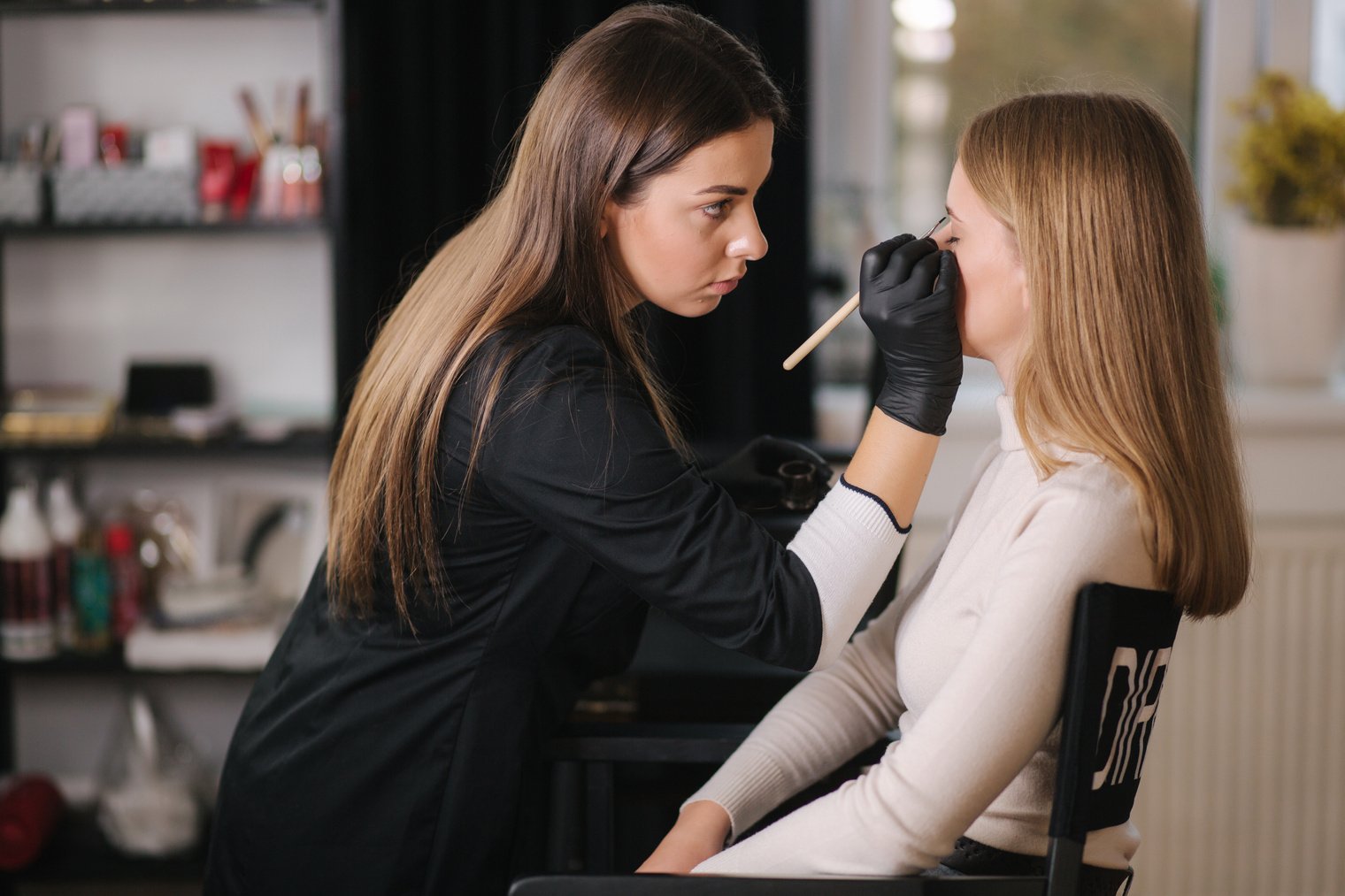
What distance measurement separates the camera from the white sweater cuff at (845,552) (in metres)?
1.06

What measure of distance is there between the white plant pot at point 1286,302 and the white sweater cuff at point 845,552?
1.56m

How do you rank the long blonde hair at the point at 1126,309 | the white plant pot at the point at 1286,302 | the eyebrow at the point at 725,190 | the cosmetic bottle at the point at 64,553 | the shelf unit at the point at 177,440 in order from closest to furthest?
the long blonde hair at the point at 1126,309
the eyebrow at the point at 725,190
the shelf unit at the point at 177,440
the cosmetic bottle at the point at 64,553
the white plant pot at the point at 1286,302

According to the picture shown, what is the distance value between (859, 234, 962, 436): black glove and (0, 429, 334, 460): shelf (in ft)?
4.41

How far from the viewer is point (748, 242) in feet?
3.87

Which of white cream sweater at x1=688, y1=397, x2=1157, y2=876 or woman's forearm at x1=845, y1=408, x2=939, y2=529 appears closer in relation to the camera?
white cream sweater at x1=688, y1=397, x2=1157, y2=876

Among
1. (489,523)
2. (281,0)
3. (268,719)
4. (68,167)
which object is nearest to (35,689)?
(68,167)

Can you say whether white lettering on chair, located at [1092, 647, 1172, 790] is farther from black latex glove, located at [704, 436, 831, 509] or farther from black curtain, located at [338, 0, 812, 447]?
black curtain, located at [338, 0, 812, 447]

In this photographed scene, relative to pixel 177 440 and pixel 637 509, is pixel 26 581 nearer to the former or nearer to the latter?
pixel 177 440

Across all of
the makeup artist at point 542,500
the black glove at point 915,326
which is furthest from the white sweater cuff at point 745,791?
the black glove at point 915,326

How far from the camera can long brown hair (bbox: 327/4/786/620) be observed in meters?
1.10

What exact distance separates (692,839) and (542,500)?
0.34 meters

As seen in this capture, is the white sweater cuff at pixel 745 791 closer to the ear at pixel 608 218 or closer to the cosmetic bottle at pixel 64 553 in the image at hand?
the ear at pixel 608 218

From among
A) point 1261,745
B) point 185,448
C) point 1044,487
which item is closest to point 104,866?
point 185,448

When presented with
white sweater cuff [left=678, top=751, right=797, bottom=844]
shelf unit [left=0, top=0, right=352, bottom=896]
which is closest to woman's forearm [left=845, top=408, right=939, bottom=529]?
white sweater cuff [left=678, top=751, right=797, bottom=844]
